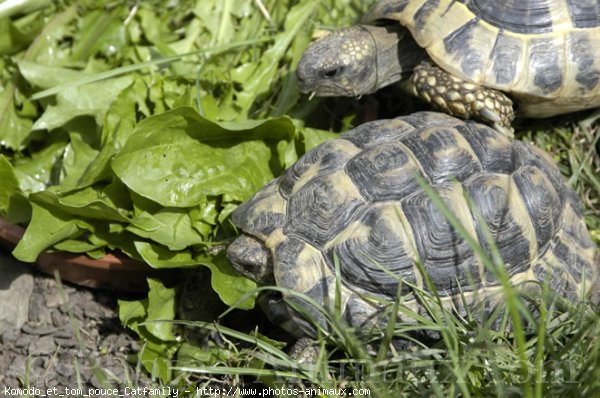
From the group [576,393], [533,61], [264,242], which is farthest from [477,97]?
[576,393]

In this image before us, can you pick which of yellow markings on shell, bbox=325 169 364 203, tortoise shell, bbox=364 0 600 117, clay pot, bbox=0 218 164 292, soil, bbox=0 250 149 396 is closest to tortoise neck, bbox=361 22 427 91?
tortoise shell, bbox=364 0 600 117

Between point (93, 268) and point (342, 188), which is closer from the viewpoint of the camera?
point (342, 188)

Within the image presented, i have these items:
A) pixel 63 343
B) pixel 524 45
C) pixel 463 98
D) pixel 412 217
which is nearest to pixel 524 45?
pixel 524 45

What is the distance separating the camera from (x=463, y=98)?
116 inches

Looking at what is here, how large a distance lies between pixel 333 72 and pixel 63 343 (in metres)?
1.52

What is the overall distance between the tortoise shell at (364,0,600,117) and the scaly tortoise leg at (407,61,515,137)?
35mm

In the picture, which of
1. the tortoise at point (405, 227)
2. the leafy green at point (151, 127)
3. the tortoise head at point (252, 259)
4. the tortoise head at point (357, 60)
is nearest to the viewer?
the tortoise at point (405, 227)

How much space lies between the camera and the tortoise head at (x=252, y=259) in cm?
268

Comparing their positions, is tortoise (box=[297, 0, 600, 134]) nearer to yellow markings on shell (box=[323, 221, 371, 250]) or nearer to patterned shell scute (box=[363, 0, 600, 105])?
patterned shell scute (box=[363, 0, 600, 105])

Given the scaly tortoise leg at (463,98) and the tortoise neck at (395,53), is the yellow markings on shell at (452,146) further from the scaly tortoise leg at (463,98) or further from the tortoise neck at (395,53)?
the tortoise neck at (395,53)

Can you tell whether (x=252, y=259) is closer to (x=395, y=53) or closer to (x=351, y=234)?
→ (x=351, y=234)

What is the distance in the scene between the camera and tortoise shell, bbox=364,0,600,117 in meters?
2.95

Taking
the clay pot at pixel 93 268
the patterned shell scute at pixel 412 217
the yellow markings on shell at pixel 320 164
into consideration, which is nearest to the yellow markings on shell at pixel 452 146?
the patterned shell scute at pixel 412 217

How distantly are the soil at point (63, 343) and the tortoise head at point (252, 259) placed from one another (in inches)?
21.1
